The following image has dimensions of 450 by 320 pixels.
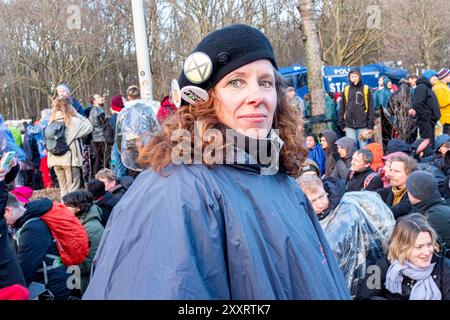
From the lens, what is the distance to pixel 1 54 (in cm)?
2558

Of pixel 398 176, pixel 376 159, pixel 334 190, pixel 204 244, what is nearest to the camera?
pixel 204 244

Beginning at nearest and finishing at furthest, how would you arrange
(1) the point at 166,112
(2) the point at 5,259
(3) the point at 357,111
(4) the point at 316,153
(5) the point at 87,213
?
(2) the point at 5,259
(1) the point at 166,112
(5) the point at 87,213
(4) the point at 316,153
(3) the point at 357,111

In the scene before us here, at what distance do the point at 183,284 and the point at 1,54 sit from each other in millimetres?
26578

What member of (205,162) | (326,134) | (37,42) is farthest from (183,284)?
(37,42)

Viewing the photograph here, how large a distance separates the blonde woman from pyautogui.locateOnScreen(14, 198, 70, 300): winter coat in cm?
441

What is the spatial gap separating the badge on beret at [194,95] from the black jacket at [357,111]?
28.9 feet

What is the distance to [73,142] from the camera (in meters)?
8.96

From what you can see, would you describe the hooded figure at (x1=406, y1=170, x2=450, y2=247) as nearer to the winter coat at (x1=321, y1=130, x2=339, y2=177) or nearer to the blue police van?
the winter coat at (x1=321, y1=130, x2=339, y2=177)

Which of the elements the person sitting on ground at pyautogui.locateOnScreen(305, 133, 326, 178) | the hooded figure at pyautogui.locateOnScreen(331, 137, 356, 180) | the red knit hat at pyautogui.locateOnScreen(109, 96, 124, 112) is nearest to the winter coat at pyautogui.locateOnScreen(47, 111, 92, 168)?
the red knit hat at pyautogui.locateOnScreen(109, 96, 124, 112)

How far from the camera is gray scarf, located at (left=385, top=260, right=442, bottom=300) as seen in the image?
3.91 m

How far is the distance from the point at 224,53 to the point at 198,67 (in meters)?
0.09

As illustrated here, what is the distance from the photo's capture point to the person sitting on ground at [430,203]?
460cm

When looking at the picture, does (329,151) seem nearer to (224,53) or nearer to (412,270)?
(412,270)

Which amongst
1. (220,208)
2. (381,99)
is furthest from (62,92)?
(220,208)
